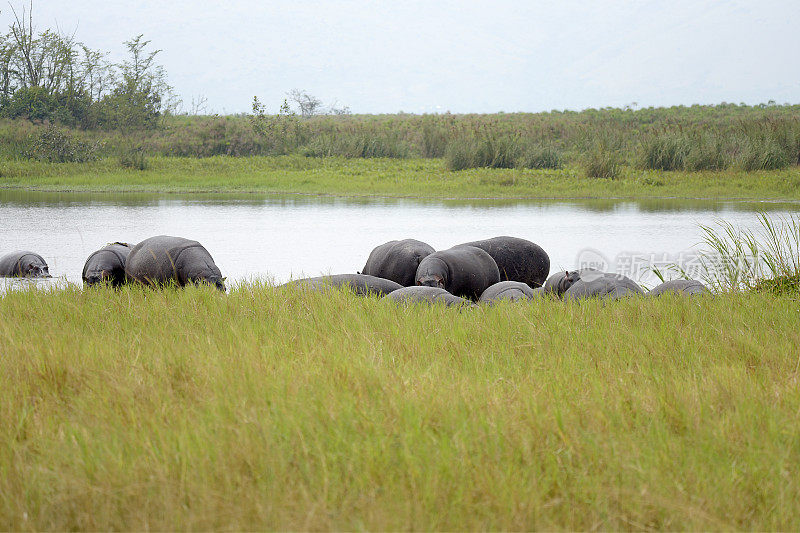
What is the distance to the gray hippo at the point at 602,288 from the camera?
4.80 meters

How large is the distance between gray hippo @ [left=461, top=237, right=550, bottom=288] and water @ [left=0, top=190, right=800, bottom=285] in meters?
0.48

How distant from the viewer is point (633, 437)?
218cm

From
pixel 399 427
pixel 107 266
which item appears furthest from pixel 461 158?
pixel 399 427

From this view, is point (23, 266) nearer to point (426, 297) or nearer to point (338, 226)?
point (426, 297)

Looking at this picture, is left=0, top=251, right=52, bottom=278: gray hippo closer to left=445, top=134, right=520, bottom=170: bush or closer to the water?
the water

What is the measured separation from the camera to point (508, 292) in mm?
4984

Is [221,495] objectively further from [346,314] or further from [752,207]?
[752,207]

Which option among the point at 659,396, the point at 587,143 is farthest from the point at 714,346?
the point at 587,143

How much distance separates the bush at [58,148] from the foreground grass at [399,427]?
23984 millimetres

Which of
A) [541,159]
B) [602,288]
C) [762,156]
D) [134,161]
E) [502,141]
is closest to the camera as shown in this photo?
[602,288]

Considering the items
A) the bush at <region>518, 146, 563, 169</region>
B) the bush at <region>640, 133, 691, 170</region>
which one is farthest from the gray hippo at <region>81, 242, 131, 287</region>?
the bush at <region>518, 146, 563, 169</region>

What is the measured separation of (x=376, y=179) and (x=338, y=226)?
8796mm

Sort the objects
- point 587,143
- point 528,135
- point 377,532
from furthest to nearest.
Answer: point 528,135 < point 587,143 < point 377,532

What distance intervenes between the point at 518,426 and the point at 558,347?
116 cm
